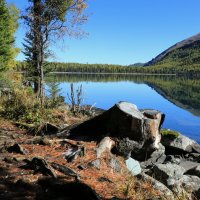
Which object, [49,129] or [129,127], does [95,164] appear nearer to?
[129,127]

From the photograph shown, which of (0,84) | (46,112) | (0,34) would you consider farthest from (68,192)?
(0,34)

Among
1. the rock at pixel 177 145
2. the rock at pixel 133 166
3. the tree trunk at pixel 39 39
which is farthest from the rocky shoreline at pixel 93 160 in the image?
the tree trunk at pixel 39 39

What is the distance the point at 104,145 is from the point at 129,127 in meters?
1.28

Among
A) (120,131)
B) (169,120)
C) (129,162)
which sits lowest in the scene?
(169,120)

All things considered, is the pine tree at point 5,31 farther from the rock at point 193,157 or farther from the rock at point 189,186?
the rock at point 189,186

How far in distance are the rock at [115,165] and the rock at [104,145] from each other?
452 mm

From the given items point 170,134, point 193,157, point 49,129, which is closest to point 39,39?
point 49,129

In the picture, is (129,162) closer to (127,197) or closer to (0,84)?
(127,197)

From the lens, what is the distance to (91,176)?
29.4 ft

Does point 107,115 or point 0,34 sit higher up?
point 0,34

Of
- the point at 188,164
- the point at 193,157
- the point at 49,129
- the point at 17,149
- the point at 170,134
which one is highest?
the point at 17,149

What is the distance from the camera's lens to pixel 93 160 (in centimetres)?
998

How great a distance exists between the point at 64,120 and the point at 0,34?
35.5 meters

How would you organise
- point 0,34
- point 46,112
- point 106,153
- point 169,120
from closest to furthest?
point 106,153, point 46,112, point 169,120, point 0,34
